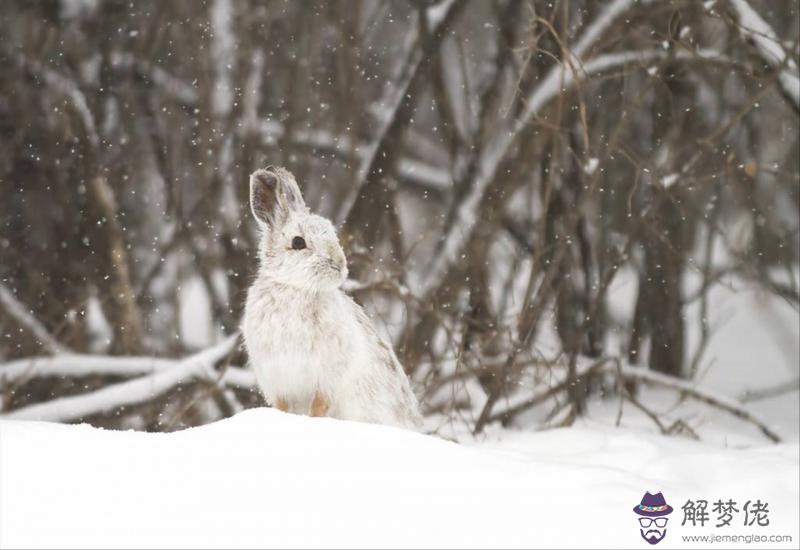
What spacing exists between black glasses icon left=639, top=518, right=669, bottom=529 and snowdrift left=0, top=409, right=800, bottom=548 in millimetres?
18

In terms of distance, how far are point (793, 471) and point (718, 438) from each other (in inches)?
102

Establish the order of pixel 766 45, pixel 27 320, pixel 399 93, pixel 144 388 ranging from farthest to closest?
1. pixel 27 320
2. pixel 399 93
3. pixel 144 388
4. pixel 766 45

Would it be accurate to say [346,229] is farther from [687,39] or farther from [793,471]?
[793,471]

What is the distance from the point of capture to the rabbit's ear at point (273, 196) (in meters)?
2.96

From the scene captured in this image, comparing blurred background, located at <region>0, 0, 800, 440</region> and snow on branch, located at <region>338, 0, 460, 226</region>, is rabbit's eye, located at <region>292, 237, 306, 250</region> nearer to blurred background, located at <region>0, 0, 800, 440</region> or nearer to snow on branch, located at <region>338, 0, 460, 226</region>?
blurred background, located at <region>0, 0, 800, 440</region>

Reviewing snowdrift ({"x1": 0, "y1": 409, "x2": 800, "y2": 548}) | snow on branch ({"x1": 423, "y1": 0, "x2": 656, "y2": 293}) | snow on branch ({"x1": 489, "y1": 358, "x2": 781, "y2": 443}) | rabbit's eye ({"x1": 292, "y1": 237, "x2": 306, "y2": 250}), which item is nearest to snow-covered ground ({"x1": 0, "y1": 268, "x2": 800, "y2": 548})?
snowdrift ({"x1": 0, "y1": 409, "x2": 800, "y2": 548})

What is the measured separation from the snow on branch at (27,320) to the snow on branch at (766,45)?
417cm

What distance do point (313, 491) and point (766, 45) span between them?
3649 millimetres

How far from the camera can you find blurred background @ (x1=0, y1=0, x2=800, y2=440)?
215 inches

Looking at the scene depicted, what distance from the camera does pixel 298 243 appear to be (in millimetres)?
2949

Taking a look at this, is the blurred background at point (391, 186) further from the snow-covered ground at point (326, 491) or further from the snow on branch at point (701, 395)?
the snow-covered ground at point (326, 491)

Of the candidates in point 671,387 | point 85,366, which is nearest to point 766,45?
point 671,387

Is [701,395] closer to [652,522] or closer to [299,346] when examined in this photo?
[299,346]

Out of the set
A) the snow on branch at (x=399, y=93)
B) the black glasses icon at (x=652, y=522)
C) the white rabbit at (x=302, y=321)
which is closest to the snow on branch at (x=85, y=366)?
the snow on branch at (x=399, y=93)
